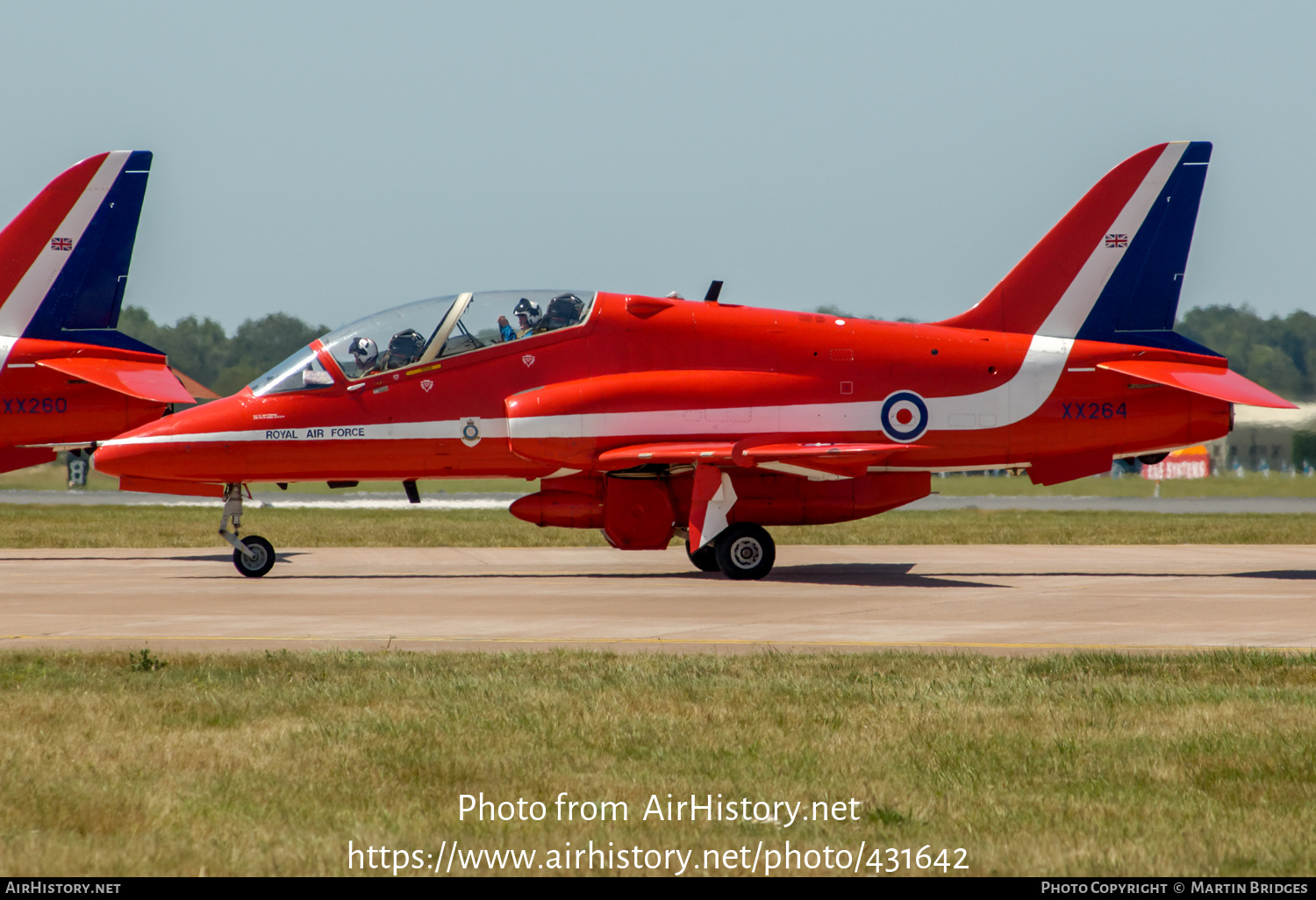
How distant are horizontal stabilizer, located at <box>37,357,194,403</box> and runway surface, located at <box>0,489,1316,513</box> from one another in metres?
16.0

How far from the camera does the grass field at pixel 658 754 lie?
507cm

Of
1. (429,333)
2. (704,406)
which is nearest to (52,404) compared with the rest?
(429,333)

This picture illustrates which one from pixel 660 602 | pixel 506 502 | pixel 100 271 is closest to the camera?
pixel 660 602

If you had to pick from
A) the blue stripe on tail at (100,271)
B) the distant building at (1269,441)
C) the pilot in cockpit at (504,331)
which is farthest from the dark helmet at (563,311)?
the distant building at (1269,441)

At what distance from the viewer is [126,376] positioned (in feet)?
66.0

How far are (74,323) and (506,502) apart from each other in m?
20.6

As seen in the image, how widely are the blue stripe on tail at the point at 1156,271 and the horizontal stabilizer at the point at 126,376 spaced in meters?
13.4

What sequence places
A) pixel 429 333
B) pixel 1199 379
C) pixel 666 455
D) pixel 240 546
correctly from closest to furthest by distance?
pixel 666 455
pixel 429 333
pixel 240 546
pixel 1199 379

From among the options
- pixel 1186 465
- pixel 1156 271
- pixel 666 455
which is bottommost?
pixel 1186 465

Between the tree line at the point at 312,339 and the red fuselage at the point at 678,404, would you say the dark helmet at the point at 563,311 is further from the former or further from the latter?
the tree line at the point at 312,339

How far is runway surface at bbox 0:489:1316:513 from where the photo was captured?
37344 millimetres

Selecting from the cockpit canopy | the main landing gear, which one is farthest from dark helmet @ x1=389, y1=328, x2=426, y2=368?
the main landing gear

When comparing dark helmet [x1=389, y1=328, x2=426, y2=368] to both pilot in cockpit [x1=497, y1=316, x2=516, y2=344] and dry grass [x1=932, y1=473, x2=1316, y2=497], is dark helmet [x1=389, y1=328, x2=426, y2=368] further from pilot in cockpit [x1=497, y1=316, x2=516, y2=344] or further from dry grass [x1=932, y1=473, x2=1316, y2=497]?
dry grass [x1=932, y1=473, x2=1316, y2=497]

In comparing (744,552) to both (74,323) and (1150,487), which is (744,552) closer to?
(74,323)
